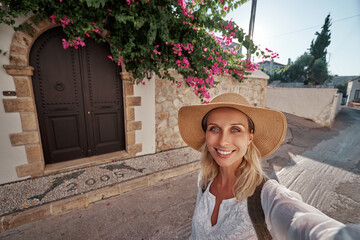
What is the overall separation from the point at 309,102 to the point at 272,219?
1317 centimetres

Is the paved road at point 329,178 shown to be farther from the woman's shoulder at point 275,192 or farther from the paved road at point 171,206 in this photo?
the woman's shoulder at point 275,192

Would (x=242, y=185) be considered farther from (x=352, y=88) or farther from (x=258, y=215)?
(x=352, y=88)

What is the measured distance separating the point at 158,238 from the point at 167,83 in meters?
3.74

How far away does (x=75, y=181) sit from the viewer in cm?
316

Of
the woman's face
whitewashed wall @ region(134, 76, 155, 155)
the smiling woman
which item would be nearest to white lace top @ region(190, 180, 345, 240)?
the smiling woman

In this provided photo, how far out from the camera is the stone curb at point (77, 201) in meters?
2.28

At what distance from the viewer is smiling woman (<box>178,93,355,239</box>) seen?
751 mm

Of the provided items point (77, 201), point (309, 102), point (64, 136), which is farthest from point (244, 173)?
point (309, 102)

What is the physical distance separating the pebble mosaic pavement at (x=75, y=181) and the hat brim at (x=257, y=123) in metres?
2.52

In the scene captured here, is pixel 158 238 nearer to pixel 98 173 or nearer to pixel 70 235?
pixel 70 235

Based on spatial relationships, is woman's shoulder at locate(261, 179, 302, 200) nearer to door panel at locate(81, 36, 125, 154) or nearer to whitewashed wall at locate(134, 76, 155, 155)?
whitewashed wall at locate(134, 76, 155, 155)

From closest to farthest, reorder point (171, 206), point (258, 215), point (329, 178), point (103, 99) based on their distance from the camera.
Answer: point (258, 215) → point (171, 206) → point (329, 178) → point (103, 99)

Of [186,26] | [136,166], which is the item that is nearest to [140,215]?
[136,166]

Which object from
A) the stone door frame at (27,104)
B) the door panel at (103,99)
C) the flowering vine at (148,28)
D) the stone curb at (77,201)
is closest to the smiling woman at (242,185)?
the stone curb at (77,201)
